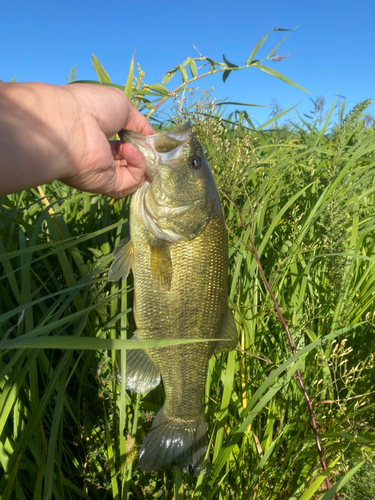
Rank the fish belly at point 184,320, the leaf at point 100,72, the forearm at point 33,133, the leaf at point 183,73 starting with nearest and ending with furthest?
the forearm at point 33,133, the fish belly at point 184,320, the leaf at point 100,72, the leaf at point 183,73

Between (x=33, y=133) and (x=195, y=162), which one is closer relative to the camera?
(x=33, y=133)

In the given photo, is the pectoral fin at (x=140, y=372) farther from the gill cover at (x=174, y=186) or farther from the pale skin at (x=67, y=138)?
the pale skin at (x=67, y=138)

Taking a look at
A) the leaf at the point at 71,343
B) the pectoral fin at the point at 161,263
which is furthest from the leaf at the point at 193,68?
the leaf at the point at 71,343

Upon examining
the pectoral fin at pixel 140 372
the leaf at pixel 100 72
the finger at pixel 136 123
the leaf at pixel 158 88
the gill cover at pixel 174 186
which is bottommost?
the pectoral fin at pixel 140 372

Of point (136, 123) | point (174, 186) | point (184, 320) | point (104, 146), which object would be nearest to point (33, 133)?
point (104, 146)

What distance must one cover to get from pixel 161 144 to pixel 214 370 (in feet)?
4.48

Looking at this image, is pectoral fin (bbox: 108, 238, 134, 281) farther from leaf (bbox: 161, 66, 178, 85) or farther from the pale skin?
leaf (bbox: 161, 66, 178, 85)

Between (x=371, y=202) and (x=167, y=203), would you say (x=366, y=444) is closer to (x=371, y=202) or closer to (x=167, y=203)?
(x=167, y=203)

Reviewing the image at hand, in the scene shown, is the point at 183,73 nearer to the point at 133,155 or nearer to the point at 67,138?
the point at 133,155

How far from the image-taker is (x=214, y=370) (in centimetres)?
219

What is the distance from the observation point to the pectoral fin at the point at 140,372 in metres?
1.94

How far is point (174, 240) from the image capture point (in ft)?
6.35

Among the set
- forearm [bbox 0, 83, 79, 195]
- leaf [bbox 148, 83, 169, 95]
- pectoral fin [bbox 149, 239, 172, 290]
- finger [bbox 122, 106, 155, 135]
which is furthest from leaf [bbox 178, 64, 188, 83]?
pectoral fin [bbox 149, 239, 172, 290]

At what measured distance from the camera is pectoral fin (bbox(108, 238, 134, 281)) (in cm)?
187
